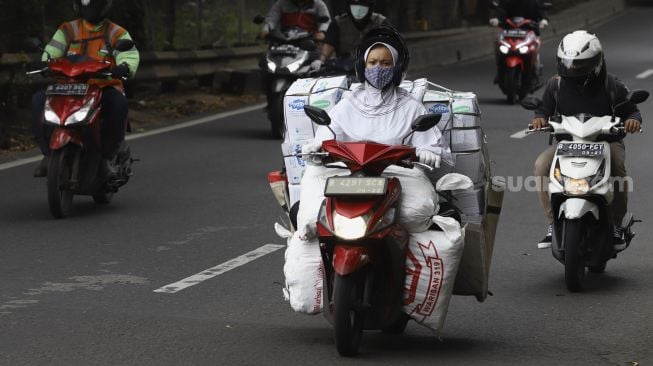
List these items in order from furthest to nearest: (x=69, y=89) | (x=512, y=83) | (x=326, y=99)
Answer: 1. (x=512, y=83)
2. (x=69, y=89)
3. (x=326, y=99)

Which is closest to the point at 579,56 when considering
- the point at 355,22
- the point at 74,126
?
the point at 74,126

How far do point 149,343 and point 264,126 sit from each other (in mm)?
12356

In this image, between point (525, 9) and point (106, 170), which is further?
point (525, 9)

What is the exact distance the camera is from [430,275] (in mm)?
7531

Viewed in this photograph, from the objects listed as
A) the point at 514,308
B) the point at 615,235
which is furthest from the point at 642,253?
the point at 514,308

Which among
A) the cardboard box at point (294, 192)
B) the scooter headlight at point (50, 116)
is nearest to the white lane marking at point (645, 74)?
the scooter headlight at point (50, 116)

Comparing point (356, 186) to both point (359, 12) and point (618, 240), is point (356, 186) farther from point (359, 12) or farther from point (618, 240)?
point (359, 12)

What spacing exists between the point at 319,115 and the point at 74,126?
5117 mm

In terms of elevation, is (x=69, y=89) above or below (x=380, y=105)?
below

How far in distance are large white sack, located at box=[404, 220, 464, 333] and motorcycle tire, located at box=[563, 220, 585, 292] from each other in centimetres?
201

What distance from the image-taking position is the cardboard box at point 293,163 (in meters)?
8.75

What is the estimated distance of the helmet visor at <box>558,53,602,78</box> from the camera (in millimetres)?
9641

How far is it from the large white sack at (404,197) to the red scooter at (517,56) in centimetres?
1585

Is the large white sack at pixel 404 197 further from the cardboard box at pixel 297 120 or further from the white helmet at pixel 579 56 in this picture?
the white helmet at pixel 579 56
